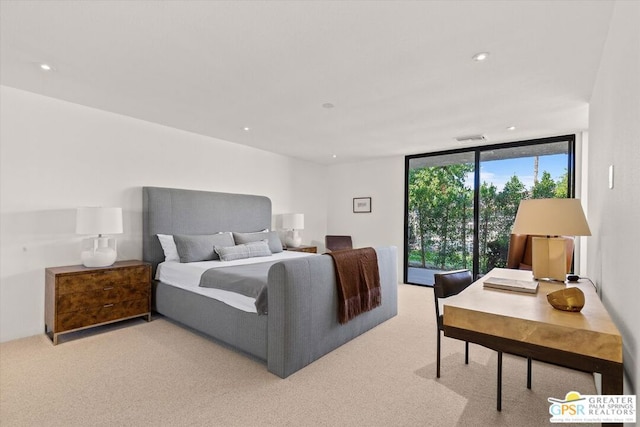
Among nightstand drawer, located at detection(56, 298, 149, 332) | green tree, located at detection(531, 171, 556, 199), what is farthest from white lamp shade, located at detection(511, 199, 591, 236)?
nightstand drawer, located at detection(56, 298, 149, 332)

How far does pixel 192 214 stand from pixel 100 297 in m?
1.45

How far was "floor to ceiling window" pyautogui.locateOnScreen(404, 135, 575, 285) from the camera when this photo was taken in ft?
14.8

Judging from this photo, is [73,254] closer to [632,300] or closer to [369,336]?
[369,336]

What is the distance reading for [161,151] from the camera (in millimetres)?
4117

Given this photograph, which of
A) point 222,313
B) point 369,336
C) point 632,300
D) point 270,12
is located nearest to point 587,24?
point 632,300

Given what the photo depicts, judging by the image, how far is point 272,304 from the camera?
2.41 meters

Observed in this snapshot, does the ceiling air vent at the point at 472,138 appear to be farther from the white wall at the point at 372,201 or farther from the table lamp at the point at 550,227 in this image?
the table lamp at the point at 550,227

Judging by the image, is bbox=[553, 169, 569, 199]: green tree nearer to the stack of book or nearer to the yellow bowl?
the stack of book

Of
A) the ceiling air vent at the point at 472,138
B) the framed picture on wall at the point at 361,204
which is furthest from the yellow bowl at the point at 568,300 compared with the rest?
the framed picture on wall at the point at 361,204

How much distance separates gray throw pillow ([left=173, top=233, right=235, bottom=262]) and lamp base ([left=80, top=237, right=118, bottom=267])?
683mm

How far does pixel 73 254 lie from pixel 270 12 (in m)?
3.29

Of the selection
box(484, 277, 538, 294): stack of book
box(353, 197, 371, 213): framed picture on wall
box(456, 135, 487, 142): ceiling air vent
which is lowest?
box(484, 277, 538, 294): stack of book

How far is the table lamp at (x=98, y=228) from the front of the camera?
3123 mm

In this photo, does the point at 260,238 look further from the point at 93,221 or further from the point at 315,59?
the point at 315,59
